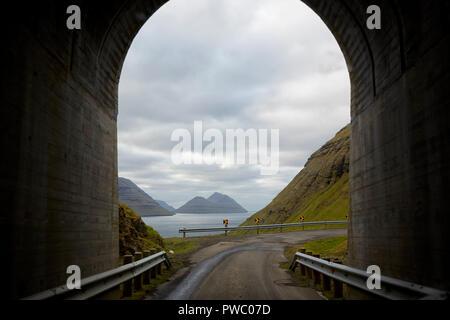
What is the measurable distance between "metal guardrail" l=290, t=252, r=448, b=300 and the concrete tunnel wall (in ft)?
3.83

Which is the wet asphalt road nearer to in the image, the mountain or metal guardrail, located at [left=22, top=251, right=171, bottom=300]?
metal guardrail, located at [left=22, top=251, right=171, bottom=300]

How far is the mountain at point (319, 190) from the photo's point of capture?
83.6 metres

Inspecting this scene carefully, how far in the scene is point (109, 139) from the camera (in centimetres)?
1242

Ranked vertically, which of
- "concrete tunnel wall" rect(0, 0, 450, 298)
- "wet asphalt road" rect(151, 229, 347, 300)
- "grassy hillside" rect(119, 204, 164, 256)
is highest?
"concrete tunnel wall" rect(0, 0, 450, 298)

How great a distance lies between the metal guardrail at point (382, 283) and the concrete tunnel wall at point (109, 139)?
1166 mm

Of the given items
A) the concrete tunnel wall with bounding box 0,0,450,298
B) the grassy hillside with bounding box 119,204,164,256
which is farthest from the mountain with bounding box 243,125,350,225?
the concrete tunnel wall with bounding box 0,0,450,298

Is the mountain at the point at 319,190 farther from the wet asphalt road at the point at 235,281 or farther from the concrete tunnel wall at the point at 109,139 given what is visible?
the concrete tunnel wall at the point at 109,139

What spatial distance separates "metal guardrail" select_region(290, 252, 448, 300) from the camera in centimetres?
518

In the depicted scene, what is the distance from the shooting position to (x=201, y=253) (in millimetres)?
18375

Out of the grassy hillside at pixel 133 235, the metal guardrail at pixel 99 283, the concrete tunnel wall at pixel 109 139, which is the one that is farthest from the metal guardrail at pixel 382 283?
the grassy hillside at pixel 133 235

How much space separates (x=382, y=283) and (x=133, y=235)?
1232 cm
